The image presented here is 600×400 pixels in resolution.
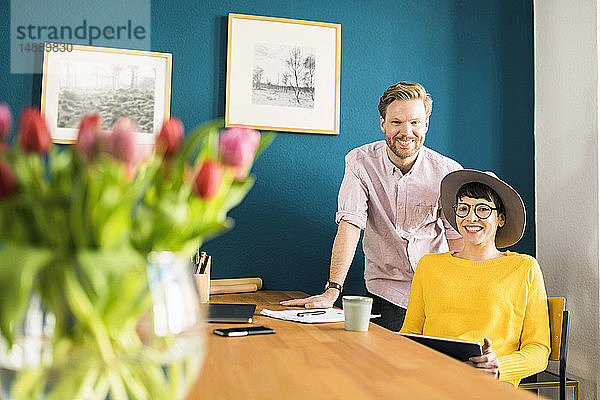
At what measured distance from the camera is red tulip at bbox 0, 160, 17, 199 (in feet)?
1.99

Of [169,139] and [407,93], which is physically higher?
[407,93]

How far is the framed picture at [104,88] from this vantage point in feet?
8.23

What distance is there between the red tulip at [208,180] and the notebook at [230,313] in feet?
3.37

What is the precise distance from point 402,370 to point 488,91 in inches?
83.9

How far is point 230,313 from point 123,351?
1097mm

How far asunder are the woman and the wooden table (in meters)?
0.53

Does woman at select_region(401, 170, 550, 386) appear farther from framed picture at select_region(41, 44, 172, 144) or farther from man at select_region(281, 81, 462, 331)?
framed picture at select_region(41, 44, 172, 144)

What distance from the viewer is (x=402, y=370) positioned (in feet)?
3.68

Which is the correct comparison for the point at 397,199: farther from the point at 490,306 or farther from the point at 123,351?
the point at 123,351

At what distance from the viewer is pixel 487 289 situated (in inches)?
77.1

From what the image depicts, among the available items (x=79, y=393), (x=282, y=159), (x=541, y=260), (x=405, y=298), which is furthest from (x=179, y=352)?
(x=541, y=260)

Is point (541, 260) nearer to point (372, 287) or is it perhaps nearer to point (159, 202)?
point (372, 287)

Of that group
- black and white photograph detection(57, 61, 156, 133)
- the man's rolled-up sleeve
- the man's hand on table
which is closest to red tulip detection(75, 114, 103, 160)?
the man's hand on table

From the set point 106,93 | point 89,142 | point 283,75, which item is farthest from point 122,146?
point 283,75
